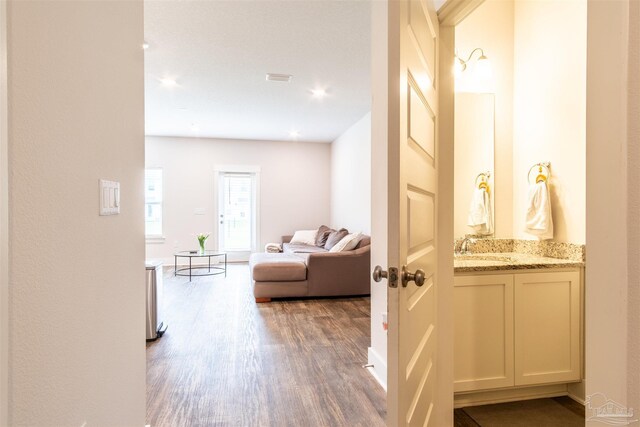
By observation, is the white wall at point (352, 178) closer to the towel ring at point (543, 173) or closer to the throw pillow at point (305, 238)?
the throw pillow at point (305, 238)

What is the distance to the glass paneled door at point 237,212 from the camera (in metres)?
7.55

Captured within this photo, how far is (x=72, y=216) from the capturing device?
0.99m

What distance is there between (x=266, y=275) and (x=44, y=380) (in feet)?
11.7

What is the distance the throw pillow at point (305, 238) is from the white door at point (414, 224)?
17.2 feet

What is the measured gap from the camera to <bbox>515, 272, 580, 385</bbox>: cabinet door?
2018 mm

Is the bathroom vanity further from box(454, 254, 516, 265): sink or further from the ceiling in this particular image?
the ceiling

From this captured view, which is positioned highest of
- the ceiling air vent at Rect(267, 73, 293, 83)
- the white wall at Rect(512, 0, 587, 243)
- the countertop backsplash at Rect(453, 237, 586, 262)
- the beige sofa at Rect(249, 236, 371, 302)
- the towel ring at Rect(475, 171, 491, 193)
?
the ceiling air vent at Rect(267, 73, 293, 83)

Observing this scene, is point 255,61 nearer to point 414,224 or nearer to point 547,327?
point 414,224

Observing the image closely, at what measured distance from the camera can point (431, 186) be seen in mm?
1524

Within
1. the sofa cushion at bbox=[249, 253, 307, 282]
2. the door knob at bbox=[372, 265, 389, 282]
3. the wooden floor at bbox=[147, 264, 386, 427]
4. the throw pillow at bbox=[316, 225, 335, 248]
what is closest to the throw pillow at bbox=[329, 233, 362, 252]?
the sofa cushion at bbox=[249, 253, 307, 282]

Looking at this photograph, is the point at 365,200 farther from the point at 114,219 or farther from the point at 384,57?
the point at 114,219

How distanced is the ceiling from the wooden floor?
8.74 feet

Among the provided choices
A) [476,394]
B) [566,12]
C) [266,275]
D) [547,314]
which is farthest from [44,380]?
[266,275]

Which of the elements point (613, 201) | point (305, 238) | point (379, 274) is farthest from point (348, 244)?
point (613, 201)
